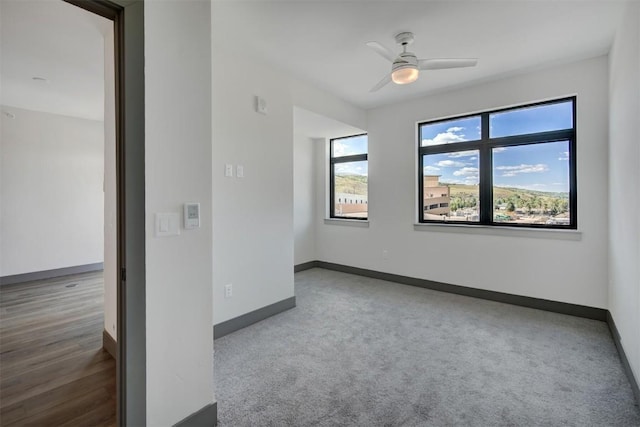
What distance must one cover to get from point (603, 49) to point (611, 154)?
3.49ft

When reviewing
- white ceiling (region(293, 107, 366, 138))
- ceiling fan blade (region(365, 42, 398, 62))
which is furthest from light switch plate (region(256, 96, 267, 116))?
ceiling fan blade (region(365, 42, 398, 62))

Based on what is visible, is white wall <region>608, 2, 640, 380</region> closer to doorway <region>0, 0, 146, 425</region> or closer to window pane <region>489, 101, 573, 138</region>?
window pane <region>489, 101, 573, 138</region>

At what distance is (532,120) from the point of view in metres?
3.63

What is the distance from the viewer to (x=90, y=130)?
5.36 metres

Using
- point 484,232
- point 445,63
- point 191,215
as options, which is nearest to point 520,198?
point 484,232

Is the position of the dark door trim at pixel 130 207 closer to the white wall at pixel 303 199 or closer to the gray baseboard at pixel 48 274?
the white wall at pixel 303 199

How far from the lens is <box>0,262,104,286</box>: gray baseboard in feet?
14.8

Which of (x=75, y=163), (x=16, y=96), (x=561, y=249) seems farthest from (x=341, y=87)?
(x=75, y=163)

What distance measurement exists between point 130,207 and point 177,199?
0.23 meters

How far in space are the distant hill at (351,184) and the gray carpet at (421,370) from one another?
233cm

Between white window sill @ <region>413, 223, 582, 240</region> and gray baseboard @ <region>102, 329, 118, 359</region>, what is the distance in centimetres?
382

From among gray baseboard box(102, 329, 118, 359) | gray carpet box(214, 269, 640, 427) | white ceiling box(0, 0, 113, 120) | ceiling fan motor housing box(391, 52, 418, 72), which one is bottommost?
gray carpet box(214, 269, 640, 427)

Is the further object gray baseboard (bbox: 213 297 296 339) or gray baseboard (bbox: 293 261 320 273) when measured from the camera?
gray baseboard (bbox: 293 261 320 273)

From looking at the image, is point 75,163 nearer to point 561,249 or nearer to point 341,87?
point 341,87
